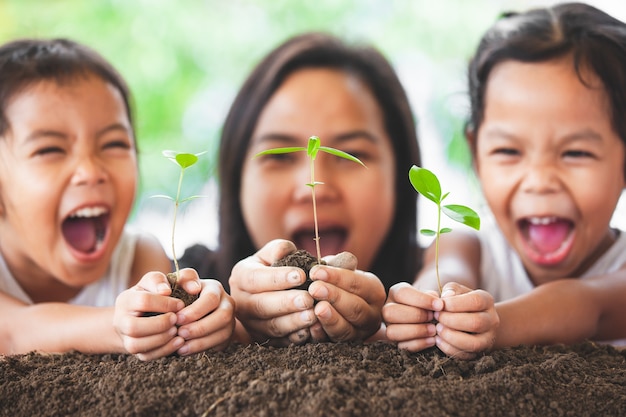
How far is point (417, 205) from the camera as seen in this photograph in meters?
2.61

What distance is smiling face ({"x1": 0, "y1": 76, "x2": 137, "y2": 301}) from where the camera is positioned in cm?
180

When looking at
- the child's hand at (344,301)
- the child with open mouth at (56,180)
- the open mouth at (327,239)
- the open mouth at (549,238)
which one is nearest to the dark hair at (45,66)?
the child with open mouth at (56,180)

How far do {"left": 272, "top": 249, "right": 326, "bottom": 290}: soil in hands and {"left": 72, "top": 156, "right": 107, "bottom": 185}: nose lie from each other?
2.41 feet

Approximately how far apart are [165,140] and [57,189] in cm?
250

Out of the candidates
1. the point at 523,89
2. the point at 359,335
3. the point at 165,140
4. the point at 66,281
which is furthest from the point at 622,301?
the point at 165,140

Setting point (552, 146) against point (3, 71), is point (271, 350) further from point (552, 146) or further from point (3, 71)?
point (3, 71)

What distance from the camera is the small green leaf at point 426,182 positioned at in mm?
1190

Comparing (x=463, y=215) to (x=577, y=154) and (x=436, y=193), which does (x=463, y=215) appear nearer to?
(x=436, y=193)

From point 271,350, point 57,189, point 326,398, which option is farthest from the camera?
point 57,189

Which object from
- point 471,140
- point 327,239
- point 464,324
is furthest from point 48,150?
point 471,140

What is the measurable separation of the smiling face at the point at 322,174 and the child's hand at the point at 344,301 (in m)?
0.93

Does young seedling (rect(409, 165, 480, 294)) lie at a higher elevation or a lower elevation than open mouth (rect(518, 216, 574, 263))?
higher

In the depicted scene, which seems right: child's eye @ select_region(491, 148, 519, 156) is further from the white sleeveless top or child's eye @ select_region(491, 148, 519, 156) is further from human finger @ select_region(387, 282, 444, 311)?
the white sleeveless top

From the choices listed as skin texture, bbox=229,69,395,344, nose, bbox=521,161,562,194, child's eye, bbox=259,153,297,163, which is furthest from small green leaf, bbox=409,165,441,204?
child's eye, bbox=259,153,297,163
